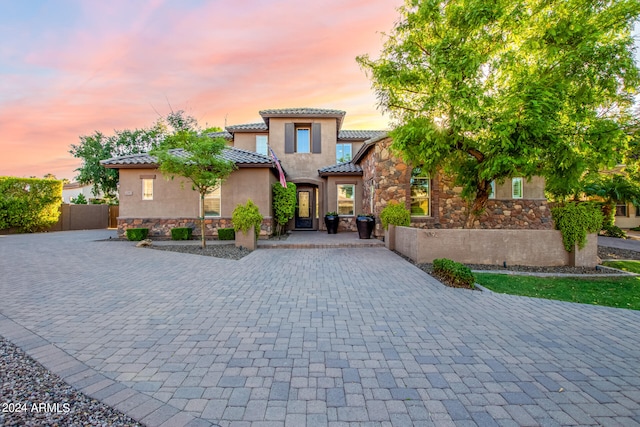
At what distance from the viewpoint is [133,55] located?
10445mm

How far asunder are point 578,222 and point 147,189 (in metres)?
16.4

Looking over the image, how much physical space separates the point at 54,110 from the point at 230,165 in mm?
9095

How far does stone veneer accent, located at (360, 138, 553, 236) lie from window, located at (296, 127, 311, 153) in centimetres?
515

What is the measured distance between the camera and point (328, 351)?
119 inches

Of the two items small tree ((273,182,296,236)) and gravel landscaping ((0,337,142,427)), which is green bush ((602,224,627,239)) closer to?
small tree ((273,182,296,236))

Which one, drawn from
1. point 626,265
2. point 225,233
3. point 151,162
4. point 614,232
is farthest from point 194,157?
point 614,232

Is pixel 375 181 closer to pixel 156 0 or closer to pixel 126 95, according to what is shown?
pixel 156 0

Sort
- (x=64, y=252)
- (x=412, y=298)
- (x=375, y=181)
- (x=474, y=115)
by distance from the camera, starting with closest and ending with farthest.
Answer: (x=412, y=298)
(x=474, y=115)
(x=64, y=252)
(x=375, y=181)

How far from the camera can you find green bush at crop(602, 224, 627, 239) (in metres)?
14.7

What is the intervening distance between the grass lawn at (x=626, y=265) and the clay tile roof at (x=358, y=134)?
484 inches

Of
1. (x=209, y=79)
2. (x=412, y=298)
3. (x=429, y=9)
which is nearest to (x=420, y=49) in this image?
(x=429, y=9)

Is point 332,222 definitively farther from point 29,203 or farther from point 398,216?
point 29,203

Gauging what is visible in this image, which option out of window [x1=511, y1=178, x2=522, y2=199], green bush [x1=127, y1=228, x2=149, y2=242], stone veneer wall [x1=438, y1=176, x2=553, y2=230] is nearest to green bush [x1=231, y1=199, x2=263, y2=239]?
green bush [x1=127, y1=228, x2=149, y2=242]

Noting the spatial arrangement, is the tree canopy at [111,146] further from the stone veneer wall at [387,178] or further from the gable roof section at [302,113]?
the stone veneer wall at [387,178]
